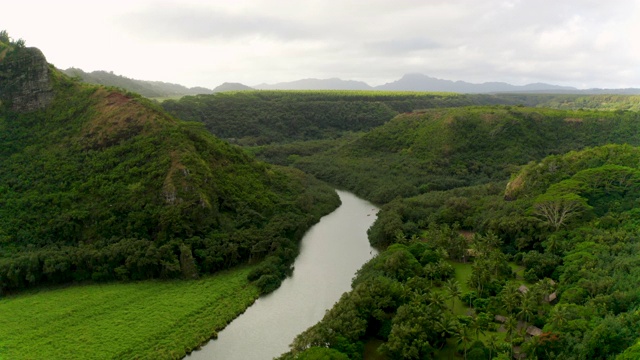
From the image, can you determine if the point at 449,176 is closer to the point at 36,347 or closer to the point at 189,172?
the point at 189,172

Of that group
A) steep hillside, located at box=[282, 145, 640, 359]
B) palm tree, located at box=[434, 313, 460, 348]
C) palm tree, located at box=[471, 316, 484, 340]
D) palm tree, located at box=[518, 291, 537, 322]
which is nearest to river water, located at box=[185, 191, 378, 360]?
steep hillside, located at box=[282, 145, 640, 359]

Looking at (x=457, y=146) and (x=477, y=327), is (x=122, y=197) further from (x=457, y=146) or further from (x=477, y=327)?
(x=457, y=146)

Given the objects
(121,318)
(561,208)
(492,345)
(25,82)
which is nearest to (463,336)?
(492,345)

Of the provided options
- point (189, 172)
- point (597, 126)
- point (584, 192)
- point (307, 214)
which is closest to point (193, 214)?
point (189, 172)

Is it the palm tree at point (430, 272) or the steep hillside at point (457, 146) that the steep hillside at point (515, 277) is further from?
the steep hillside at point (457, 146)

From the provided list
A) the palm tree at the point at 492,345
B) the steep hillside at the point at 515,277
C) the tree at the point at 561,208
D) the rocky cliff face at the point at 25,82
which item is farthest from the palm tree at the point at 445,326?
the rocky cliff face at the point at 25,82

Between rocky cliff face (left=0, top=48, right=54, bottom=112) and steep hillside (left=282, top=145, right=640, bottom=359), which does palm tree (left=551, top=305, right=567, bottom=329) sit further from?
rocky cliff face (left=0, top=48, right=54, bottom=112)
